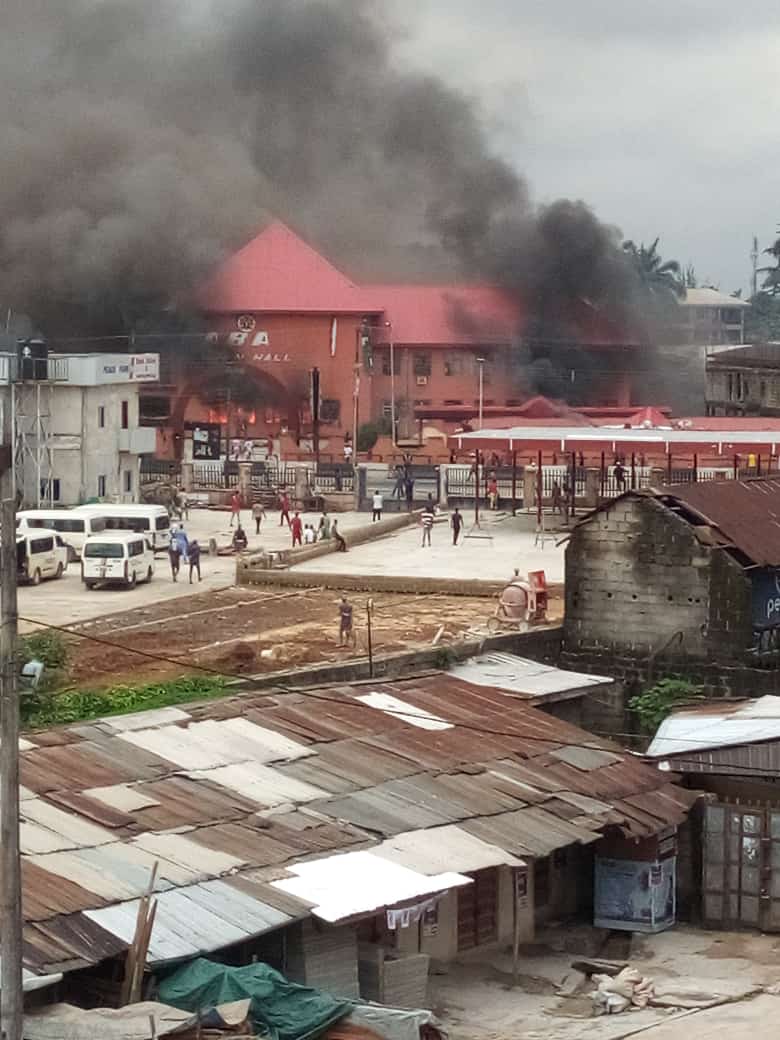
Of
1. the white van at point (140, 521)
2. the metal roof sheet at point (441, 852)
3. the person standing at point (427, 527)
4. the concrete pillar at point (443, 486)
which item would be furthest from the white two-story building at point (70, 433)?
the metal roof sheet at point (441, 852)

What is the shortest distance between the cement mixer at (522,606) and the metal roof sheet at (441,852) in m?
13.0

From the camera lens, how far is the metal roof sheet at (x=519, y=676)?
2625cm

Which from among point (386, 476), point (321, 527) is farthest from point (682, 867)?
point (386, 476)

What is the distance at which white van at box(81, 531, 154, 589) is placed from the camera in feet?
126

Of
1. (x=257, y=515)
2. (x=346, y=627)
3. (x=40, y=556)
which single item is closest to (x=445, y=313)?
(x=257, y=515)

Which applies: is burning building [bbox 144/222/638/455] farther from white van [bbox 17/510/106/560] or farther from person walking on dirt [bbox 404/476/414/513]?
white van [bbox 17/510/106/560]

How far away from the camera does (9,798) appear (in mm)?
13820

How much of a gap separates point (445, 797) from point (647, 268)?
4447 inches

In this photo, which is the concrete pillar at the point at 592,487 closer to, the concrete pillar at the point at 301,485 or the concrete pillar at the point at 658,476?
the concrete pillar at the point at 658,476

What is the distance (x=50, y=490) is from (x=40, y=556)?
1189 cm

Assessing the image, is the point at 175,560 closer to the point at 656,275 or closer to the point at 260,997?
the point at 260,997

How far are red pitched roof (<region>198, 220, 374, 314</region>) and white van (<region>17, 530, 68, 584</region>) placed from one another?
34.6 metres

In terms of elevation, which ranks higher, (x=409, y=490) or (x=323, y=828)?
(x=409, y=490)

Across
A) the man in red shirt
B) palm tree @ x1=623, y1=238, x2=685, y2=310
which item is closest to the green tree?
palm tree @ x1=623, y1=238, x2=685, y2=310
